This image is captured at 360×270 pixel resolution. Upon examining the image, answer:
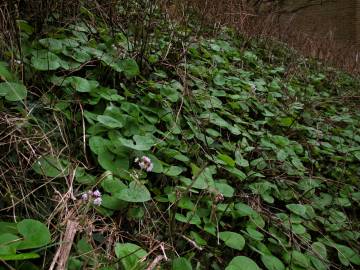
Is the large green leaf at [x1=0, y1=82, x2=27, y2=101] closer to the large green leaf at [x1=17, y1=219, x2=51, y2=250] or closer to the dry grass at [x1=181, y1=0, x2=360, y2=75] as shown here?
the large green leaf at [x1=17, y1=219, x2=51, y2=250]

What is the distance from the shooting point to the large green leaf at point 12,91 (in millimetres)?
1344

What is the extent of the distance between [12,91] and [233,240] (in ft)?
3.48

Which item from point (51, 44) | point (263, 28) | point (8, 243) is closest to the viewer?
point (8, 243)

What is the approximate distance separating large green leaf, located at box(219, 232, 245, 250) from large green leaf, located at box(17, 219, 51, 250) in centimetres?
69

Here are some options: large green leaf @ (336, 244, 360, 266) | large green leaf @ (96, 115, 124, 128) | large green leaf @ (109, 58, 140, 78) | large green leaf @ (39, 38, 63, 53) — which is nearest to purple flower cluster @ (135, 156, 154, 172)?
large green leaf @ (96, 115, 124, 128)

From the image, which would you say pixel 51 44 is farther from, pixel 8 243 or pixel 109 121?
pixel 8 243

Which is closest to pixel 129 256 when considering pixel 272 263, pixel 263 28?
pixel 272 263

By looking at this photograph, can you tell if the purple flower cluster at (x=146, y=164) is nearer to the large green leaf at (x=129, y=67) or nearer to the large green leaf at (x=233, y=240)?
the large green leaf at (x=233, y=240)

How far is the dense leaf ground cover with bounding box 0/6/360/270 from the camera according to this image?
1136 mm

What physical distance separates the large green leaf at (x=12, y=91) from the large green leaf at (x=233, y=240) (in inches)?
38.3

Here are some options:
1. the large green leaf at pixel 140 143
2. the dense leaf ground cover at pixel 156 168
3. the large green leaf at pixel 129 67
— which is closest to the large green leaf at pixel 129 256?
the dense leaf ground cover at pixel 156 168

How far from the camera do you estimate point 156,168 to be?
4.77ft

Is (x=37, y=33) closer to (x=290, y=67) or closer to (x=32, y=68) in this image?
(x=32, y=68)

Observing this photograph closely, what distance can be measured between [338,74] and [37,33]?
13.4ft
